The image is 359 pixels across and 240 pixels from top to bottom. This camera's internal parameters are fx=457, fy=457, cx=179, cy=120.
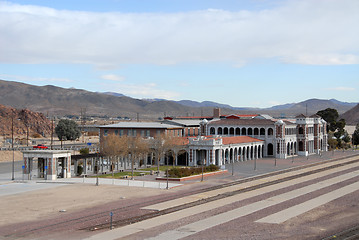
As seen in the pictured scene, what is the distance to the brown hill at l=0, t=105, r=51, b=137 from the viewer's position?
16238 cm

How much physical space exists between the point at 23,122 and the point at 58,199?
13670 centimetres

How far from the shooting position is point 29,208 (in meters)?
38.5

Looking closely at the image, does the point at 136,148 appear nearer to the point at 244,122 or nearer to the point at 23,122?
the point at 244,122

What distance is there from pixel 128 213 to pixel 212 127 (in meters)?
63.4

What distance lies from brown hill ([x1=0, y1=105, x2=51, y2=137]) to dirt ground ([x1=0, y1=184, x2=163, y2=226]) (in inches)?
4698

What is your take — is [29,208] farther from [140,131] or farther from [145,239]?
[140,131]

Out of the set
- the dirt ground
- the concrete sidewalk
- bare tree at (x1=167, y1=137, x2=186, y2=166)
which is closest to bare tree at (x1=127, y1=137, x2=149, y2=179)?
bare tree at (x1=167, y1=137, x2=186, y2=166)

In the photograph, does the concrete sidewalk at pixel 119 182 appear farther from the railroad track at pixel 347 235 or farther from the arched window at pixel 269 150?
the arched window at pixel 269 150

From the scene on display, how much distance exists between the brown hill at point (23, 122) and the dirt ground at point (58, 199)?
119321 mm

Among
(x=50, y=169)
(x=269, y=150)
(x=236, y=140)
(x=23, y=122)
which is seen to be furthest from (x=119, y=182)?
(x=23, y=122)

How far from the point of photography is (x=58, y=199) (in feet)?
140

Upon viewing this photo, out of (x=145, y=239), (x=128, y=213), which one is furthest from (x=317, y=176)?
(x=145, y=239)

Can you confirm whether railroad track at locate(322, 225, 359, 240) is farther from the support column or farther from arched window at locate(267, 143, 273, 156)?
arched window at locate(267, 143, 273, 156)

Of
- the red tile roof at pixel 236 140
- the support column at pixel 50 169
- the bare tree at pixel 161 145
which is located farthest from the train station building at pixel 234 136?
the support column at pixel 50 169
